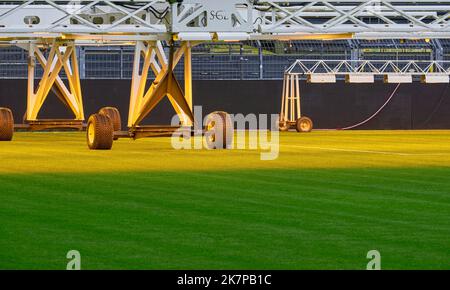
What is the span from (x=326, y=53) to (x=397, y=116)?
248 inches

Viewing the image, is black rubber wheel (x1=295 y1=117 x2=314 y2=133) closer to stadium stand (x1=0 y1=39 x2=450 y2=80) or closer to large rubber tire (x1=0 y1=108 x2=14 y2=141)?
stadium stand (x1=0 y1=39 x2=450 y2=80)

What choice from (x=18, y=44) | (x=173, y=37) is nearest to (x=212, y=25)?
(x=173, y=37)

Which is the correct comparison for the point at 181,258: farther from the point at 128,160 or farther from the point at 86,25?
the point at 86,25

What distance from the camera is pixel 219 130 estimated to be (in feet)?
95.4

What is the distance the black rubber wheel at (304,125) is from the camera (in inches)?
1778

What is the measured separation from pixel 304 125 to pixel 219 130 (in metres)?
16.4

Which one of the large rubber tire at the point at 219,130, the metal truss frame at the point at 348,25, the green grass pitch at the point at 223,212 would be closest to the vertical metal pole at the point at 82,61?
the metal truss frame at the point at 348,25

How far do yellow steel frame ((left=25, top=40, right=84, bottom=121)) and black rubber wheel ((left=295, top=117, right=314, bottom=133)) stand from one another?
27.7 ft

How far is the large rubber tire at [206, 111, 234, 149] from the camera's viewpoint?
29000 millimetres

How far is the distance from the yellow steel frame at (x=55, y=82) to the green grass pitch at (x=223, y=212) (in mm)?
11738

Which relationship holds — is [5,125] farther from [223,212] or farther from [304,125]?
[223,212]

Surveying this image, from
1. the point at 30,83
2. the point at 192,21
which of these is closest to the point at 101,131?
the point at 192,21

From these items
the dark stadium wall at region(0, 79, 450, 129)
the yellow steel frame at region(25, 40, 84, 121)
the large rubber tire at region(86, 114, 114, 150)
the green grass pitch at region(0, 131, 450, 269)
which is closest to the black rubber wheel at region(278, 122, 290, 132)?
the dark stadium wall at region(0, 79, 450, 129)
